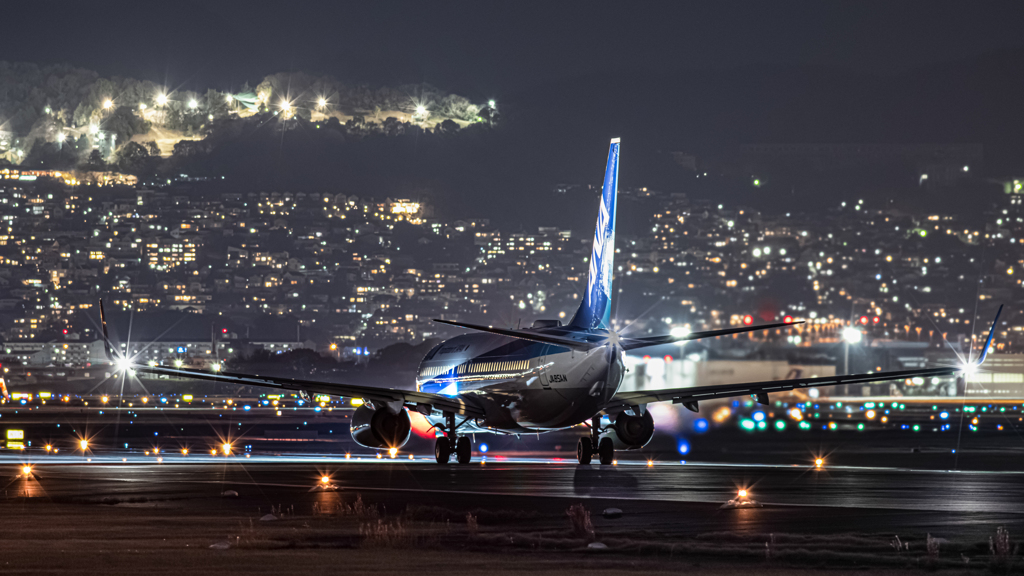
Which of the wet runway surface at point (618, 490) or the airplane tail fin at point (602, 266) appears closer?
the wet runway surface at point (618, 490)

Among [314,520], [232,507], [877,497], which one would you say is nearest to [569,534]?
[314,520]

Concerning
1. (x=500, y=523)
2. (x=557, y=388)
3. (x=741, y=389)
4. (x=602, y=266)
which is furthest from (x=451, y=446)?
(x=500, y=523)

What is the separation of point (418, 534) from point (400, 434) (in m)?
22.1

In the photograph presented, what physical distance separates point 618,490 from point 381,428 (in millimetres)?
14023

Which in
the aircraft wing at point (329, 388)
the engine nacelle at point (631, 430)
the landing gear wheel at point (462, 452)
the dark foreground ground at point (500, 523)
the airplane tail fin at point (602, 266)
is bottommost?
the dark foreground ground at point (500, 523)

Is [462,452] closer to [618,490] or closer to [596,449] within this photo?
[596,449]

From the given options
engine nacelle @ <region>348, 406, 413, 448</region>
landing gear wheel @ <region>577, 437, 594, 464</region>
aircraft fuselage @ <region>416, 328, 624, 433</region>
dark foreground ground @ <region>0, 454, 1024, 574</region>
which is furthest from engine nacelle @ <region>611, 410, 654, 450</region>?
engine nacelle @ <region>348, 406, 413, 448</region>

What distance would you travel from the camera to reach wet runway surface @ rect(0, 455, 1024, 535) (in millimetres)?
21734

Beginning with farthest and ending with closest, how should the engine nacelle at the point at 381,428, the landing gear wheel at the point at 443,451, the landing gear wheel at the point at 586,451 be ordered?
the landing gear wheel at the point at 443,451
the landing gear wheel at the point at 586,451
the engine nacelle at the point at 381,428

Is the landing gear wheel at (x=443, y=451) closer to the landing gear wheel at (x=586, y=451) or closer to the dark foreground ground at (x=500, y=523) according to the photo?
the landing gear wheel at (x=586, y=451)

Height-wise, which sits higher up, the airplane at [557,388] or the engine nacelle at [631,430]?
the airplane at [557,388]

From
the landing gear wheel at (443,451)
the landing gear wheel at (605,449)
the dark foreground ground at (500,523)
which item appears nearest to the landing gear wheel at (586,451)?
the landing gear wheel at (605,449)

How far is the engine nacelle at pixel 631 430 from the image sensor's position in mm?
42094

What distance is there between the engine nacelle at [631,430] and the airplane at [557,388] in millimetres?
33
